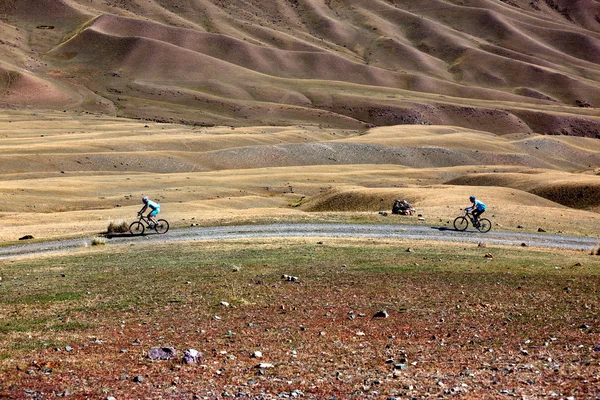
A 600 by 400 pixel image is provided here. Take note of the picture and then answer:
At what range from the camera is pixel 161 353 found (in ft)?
42.3

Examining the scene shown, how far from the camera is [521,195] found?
54.8 metres

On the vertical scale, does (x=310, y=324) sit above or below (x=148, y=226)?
above

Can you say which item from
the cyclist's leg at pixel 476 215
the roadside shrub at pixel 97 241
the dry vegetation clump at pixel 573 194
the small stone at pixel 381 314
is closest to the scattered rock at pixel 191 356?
the small stone at pixel 381 314

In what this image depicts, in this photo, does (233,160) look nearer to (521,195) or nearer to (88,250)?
(521,195)

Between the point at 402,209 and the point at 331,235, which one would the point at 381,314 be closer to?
the point at 331,235

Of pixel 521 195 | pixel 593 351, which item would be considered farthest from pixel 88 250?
pixel 521 195

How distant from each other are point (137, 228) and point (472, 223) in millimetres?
18794

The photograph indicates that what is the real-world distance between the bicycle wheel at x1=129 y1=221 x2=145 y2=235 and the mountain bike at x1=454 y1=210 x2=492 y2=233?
17.6 meters

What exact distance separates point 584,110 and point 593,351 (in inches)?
7890

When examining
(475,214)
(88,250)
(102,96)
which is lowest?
(88,250)

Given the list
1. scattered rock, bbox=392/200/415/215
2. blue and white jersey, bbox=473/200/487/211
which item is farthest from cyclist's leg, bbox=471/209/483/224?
scattered rock, bbox=392/200/415/215

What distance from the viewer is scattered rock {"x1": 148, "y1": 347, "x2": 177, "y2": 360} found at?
504 inches

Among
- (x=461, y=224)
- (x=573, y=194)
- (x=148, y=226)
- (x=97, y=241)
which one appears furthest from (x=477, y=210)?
(x=573, y=194)

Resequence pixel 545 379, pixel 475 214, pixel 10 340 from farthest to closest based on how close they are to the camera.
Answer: pixel 475 214 → pixel 10 340 → pixel 545 379
